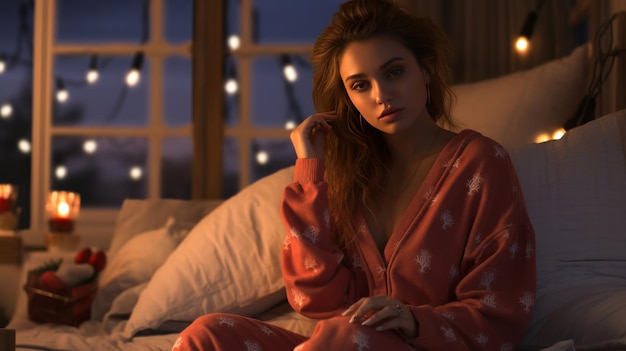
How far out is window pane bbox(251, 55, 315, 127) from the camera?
3.83m

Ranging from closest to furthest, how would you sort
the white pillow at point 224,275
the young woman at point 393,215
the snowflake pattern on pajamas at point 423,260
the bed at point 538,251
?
the young woman at point 393,215 → the snowflake pattern on pajamas at point 423,260 → the bed at point 538,251 → the white pillow at point 224,275

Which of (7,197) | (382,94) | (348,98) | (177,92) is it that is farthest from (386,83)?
(177,92)

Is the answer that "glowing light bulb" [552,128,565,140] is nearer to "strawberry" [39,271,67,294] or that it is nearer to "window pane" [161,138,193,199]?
"strawberry" [39,271,67,294]

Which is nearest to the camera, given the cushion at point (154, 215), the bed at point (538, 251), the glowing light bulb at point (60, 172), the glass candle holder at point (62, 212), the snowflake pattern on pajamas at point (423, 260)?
the snowflake pattern on pajamas at point (423, 260)

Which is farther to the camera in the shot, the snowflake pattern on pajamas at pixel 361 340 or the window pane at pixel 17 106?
the window pane at pixel 17 106

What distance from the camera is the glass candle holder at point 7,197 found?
11.0 feet

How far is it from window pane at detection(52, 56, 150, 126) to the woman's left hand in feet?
7.90

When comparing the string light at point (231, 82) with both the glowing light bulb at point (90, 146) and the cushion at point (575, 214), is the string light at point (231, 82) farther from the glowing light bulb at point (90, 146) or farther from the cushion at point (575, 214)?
the cushion at point (575, 214)

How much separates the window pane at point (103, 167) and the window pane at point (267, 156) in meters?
0.45

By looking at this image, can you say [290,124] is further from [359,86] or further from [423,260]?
[423,260]

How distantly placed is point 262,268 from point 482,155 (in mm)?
681

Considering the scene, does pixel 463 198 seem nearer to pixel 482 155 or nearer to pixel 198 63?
pixel 482 155

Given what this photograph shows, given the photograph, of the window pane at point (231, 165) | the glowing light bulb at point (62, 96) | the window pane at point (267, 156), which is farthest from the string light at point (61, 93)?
the window pane at point (267, 156)

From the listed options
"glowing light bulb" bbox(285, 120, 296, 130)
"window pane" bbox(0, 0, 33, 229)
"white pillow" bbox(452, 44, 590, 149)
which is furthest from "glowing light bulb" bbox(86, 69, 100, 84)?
"white pillow" bbox(452, 44, 590, 149)
